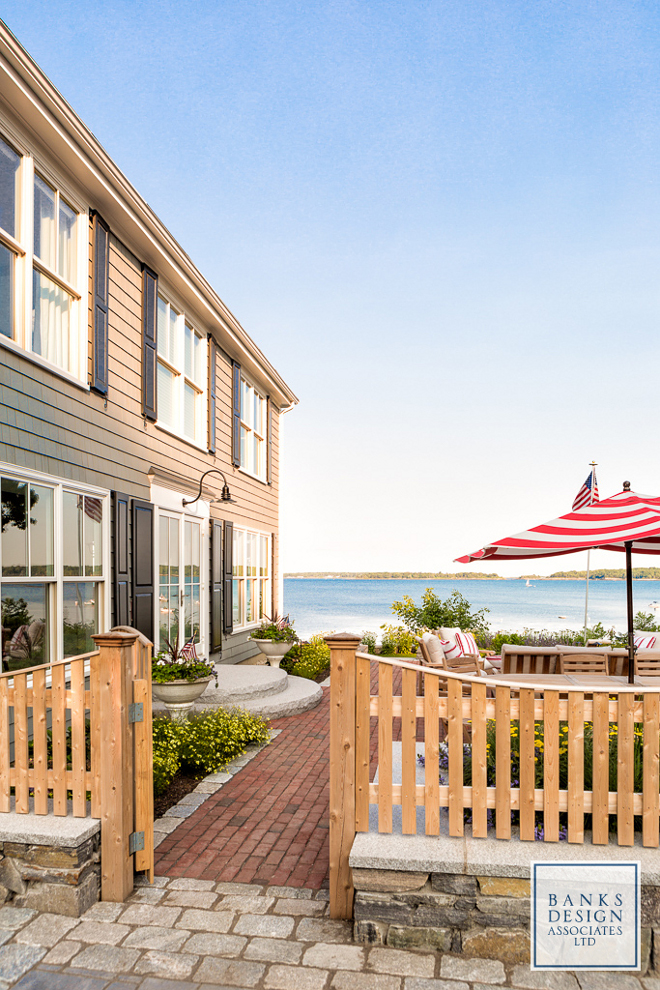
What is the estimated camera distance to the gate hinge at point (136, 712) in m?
3.38

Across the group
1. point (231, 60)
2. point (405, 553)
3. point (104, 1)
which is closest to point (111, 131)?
point (231, 60)

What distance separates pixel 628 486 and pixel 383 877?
154 inches

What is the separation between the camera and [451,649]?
9.08 m

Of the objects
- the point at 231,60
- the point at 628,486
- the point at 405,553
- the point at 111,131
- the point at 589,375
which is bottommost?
the point at 405,553

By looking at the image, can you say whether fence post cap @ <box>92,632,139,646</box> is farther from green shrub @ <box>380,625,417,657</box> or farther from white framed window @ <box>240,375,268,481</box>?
green shrub @ <box>380,625,417,657</box>

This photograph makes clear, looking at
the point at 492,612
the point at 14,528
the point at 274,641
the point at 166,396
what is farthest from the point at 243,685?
the point at 492,612

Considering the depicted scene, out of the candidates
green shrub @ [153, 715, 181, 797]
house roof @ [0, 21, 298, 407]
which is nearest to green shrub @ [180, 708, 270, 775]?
green shrub @ [153, 715, 181, 797]

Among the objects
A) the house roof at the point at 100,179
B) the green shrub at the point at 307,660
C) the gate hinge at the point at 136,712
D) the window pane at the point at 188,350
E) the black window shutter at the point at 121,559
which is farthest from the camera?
the green shrub at the point at 307,660

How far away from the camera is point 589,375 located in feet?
86.3

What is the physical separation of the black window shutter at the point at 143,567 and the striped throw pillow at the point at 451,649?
421 centimetres

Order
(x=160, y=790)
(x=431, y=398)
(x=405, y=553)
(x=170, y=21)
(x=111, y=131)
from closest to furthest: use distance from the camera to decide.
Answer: (x=160, y=790)
(x=170, y=21)
(x=111, y=131)
(x=431, y=398)
(x=405, y=553)

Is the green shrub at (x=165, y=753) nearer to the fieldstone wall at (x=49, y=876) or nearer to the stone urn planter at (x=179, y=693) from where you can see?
the stone urn planter at (x=179, y=693)

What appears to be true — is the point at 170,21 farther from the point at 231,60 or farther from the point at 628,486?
the point at 628,486

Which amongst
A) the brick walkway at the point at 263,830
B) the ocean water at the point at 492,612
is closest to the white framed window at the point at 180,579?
the brick walkway at the point at 263,830
